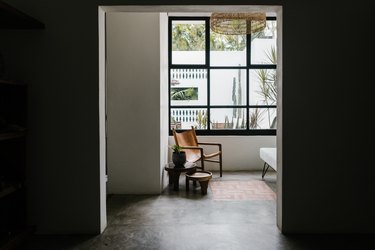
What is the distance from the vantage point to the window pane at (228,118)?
702cm

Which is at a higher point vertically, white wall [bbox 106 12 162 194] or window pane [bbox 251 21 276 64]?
window pane [bbox 251 21 276 64]

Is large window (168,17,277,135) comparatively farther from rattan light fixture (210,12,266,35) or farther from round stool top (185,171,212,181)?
round stool top (185,171,212,181)

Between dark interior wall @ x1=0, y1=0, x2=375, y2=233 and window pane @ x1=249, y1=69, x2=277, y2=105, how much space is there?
12.2 feet

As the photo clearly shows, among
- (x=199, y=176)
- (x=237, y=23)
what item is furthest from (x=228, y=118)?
(x=199, y=176)
